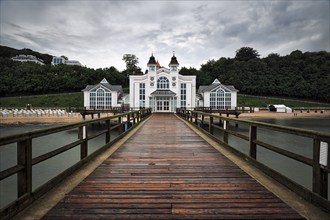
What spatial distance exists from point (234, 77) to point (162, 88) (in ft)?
147

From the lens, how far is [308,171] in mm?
11016

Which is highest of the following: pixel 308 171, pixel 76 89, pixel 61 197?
pixel 76 89

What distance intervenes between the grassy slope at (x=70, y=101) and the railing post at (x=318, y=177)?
67814 millimetres

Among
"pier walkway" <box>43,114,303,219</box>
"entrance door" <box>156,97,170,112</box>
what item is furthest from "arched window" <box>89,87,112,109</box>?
"pier walkway" <box>43,114,303,219</box>

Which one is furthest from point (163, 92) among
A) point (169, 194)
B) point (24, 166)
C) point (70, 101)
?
point (70, 101)

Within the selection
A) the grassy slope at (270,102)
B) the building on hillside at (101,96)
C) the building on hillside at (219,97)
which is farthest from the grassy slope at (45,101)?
the grassy slope at (270,102)

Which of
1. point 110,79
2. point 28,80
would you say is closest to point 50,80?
point 28,80

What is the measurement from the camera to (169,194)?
3.19 metres

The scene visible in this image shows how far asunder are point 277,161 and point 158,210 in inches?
482

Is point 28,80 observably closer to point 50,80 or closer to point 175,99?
point 50,80

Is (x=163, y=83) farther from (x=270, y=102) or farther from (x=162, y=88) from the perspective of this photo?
(x=270, y=102)

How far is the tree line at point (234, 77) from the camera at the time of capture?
236ft

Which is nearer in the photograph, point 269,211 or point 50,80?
point 269,211

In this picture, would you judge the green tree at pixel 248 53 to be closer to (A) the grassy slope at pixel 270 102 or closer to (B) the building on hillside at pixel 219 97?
(A) the grassy slope at pixel 270 102
